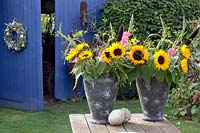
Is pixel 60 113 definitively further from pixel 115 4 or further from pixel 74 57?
pixel 74 57

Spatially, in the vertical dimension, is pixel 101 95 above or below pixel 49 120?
above

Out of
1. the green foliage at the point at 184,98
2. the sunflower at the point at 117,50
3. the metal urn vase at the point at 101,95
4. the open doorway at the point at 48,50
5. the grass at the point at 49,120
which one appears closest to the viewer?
the sunflower at the point at 117,50

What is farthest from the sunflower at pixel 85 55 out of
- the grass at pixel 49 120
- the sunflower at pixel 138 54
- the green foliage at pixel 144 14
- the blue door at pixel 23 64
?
the green foliage at pixel 144 14

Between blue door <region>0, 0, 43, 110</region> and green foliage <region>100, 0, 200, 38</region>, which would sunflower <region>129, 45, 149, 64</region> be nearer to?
blue door <region>0, 0, 43, 110</region>

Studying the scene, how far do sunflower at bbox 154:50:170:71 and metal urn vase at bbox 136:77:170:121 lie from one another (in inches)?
4.5

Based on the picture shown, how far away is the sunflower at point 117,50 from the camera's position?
100.0 inches

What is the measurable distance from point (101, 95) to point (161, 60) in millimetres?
403

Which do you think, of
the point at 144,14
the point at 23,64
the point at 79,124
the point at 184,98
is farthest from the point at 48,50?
the point at 79,124

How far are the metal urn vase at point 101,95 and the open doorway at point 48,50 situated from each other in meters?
4.31

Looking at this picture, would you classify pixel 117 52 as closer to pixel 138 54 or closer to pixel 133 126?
pixel 138 54

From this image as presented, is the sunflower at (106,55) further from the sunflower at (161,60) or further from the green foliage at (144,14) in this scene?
the green foliage at (144,14)

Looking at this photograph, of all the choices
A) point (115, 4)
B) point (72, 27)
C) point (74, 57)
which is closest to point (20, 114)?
point (72, 27)

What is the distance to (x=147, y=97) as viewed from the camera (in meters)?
2.73

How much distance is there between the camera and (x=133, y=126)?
2703 mm
